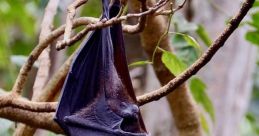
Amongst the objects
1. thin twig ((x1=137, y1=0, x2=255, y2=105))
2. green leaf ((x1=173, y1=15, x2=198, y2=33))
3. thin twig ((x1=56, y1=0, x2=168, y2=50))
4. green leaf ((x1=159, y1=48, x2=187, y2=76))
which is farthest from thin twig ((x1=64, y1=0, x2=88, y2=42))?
green leaf ((x1=173, y1=15, x2=198, y2=33))

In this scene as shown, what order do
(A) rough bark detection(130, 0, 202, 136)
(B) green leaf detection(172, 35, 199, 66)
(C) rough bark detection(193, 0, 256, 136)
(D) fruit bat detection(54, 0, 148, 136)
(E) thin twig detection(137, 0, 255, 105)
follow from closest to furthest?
1. (E) thin twig detection(137, 0, 255, 105)
2. (D) fruit bat detection(54, 0, 148, 136)
3. (A) rough bark detection(130, 0, 202, 136)
4. (B) green leaf detection(172, 35, 199, 66)
5. (C) rough bark detection(193, 0, 256, 136)

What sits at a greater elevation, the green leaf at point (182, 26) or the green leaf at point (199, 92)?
the green leaf at point (182, 26)

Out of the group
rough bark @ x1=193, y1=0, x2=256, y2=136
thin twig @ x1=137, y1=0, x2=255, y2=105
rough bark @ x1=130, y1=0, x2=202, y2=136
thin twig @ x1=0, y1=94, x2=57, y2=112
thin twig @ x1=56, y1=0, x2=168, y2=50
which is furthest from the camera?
rough bark @ x1=193, y1=0, x2=256, y2=136

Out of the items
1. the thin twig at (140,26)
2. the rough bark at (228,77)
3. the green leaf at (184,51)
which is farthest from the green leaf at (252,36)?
the rough bark at (228,77)

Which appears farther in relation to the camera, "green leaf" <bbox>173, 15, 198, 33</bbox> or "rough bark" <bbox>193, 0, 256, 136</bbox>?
"rough bark" <bbox>193, 0, 256, 136</bbox>

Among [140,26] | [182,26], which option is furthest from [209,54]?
[182,26]

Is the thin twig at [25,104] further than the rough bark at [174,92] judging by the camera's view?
No

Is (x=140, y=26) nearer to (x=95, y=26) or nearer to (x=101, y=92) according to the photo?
(x=95, y=26)

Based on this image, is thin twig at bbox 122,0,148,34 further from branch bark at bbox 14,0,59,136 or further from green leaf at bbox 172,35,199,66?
green leaf at bbox 172,35,199,66

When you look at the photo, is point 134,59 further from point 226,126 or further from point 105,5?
point 105,5

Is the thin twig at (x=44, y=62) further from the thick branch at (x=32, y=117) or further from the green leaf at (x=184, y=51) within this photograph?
the green leaf at (x=184, y=51)
